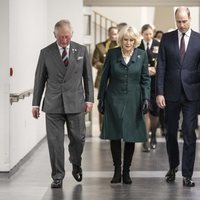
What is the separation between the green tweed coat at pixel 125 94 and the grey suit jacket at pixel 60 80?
35 centimetres

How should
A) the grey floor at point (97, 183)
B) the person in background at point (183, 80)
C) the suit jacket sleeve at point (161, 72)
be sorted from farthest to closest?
the suit jacket sleeve at point (161, 72)
the person in background at point (183, 80)
the grey floor at point (97, 183)

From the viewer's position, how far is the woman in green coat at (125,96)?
7684mm

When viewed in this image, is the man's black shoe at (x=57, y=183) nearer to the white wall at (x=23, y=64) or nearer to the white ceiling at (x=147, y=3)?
the white wall at (x=23, y=64)

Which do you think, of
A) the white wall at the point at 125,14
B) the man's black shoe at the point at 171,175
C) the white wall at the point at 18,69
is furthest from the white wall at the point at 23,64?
the white wall at the point at 125,14

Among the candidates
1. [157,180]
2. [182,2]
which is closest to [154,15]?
[182,2]

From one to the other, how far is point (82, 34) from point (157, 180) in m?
4.26

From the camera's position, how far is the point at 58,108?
24.5 feet

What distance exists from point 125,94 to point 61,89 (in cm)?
69

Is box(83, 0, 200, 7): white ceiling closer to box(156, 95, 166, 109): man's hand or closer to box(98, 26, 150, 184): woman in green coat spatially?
box(98, 26, 150, 184): woman in green coat

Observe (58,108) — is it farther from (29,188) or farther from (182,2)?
(182,2)

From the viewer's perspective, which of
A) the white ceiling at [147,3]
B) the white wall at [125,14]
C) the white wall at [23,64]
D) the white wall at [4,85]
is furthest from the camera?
the white wall at [125,14]

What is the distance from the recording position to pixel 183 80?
7.61 metres

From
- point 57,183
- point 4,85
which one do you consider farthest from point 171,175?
point 4,85

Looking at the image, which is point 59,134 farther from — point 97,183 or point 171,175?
point 171,175
